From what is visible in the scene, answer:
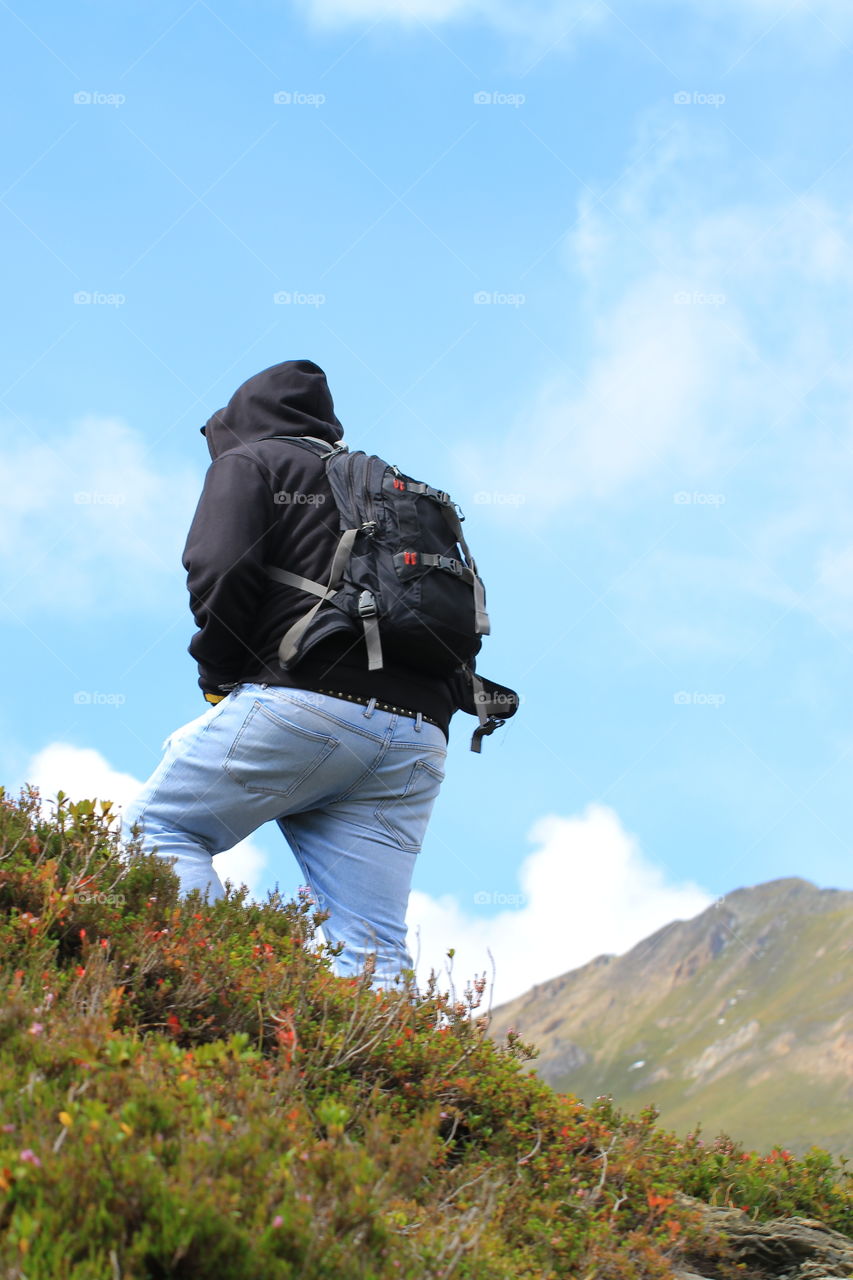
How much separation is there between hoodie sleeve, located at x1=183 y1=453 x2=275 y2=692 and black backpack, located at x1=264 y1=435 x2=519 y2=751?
0.67 ft

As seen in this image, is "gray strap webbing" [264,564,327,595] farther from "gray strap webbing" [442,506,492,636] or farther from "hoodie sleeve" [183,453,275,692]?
"gray strap webbing" [442,506,492,636]

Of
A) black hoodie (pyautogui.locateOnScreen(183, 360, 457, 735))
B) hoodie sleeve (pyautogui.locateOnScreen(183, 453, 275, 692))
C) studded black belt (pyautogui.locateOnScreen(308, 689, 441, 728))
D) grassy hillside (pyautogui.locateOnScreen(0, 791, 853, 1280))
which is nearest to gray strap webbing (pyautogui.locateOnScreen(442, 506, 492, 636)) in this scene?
black hoodie (pyautogui.locateOnScreen(183, 360, 457, 735))

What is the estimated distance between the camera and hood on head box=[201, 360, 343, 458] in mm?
6465

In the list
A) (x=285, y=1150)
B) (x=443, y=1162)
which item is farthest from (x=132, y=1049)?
(x=443, y=1162)

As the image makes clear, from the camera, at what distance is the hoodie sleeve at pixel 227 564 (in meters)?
5.72

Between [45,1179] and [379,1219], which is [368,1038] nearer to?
[379,1219]

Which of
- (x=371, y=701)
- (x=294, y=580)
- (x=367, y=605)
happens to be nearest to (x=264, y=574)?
(x=294, y=580)

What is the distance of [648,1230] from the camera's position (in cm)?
438

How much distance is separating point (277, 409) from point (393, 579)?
1269mm

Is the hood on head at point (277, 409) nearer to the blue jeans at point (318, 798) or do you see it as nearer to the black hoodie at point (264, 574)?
the black hoodie at point (264, 574)

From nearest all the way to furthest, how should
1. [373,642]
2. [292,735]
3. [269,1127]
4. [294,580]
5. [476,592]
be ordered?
[269,1127], [292,735], [373,642], [294,580], [476,592]

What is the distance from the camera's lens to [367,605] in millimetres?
5723

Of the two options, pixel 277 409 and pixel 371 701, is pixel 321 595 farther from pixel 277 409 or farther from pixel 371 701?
pixel 277 409

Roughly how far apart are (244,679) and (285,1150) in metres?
2.99
